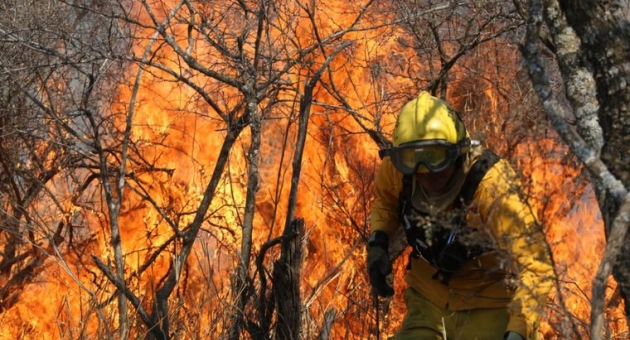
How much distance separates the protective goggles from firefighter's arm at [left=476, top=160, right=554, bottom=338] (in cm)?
17

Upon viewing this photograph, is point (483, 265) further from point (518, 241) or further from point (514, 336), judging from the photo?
point (518, 241)

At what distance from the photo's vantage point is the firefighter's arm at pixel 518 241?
2.80 meters

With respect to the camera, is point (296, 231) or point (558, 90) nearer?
point (296, 231)

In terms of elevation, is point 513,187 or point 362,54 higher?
point 362,54

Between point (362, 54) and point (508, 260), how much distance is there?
7105 millimetres

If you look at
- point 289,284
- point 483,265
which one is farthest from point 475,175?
point 289,284

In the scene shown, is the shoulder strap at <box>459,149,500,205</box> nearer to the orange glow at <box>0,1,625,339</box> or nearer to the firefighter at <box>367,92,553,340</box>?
the firefighter at <box>367,92,553,340</box>

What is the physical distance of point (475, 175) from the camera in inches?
156

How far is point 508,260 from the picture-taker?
8.68 ft

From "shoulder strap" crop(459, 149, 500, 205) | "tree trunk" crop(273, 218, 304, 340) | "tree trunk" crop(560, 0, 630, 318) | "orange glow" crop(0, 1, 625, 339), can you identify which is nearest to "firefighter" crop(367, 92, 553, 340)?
"shoulder strap" crop(459, 149, 500, 205)

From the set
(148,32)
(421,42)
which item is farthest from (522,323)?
(148,32)

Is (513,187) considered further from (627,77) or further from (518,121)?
(627,77)

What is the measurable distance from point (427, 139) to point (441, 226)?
0.38 m

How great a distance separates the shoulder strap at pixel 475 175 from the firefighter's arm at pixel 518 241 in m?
0.02
